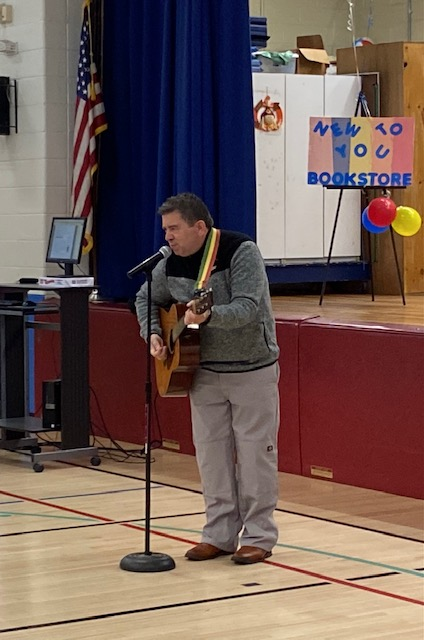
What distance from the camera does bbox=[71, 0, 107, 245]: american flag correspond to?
820cm

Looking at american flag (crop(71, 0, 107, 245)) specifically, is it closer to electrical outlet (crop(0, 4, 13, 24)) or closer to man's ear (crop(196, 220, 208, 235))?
electrical outlet (crop(0, 4, 13, 24))

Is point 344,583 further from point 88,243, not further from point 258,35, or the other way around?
point 258,35

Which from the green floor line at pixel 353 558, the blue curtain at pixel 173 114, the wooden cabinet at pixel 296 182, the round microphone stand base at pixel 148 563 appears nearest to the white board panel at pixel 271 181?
the wooden cabinet at pixel 296 182

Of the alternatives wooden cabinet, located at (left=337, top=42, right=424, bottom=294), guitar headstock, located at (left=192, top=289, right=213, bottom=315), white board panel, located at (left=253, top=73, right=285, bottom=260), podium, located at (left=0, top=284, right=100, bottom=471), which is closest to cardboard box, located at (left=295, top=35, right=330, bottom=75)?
wooden cabinet, located at (left=337, top=42, right=424, bottom=294)

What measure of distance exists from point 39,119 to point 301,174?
2.03 metres

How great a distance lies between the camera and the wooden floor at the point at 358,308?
7.42 m

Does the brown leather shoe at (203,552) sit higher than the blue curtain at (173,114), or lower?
lower

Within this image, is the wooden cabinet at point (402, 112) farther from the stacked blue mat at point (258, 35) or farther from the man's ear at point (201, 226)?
the man's ear at point (201, 226)

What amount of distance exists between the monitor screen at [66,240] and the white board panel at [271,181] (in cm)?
193

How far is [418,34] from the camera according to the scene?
43.8 feet

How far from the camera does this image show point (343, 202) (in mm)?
9680

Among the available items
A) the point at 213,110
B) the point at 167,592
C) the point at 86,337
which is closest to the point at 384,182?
the point at 213,110

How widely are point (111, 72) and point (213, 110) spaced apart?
1.09m

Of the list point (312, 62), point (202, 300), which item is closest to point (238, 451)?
point (202, 300)
